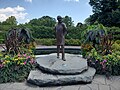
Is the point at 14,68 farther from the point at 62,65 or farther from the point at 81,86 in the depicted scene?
the point at 81,86

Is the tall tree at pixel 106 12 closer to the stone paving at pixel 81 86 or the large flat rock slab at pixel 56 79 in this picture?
the stone paving at pixel 81 86

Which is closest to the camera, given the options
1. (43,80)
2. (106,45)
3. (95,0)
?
(43,80)

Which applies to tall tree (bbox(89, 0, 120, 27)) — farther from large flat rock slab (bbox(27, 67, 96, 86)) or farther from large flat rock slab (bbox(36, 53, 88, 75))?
large flat rock slab (bbox(27, 67, 96, 86))

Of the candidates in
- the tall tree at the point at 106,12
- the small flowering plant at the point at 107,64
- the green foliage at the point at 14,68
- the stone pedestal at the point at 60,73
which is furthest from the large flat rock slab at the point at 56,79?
the tall tree at the point at 106,12

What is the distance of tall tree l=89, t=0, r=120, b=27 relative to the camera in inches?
796

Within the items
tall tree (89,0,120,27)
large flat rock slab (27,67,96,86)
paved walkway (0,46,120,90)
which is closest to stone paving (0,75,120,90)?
paved walkway (0,46,120,90)

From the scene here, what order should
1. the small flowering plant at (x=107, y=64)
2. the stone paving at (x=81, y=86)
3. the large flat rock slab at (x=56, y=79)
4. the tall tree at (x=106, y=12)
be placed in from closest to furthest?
the stone paving at (x=81, y=86) → the large flat rock slab at (x=56, y=79) → the small flowering plant at (x=107, y=64) → the tall tree at (x=106, y=12)

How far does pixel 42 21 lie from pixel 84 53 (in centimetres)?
1536

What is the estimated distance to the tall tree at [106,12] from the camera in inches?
796

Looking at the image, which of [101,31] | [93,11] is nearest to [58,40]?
[101,31]

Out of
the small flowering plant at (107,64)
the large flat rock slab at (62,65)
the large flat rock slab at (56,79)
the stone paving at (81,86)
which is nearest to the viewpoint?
the stone paving at (81,86)

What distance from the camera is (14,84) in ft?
15.4

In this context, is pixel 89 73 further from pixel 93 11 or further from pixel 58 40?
pixel 93 11

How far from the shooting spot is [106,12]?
21750 millimetres
